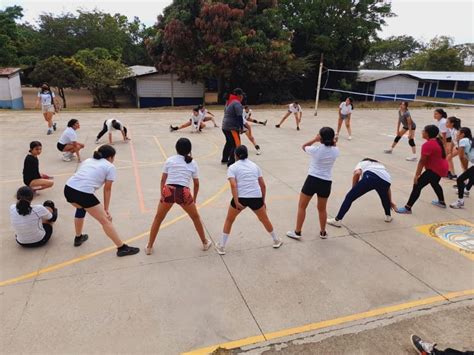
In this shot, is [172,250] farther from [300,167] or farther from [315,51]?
[315,51]

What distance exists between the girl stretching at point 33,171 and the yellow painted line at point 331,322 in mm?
4756

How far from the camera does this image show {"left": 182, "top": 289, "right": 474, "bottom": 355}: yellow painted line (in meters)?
3.15

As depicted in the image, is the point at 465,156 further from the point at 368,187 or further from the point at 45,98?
the point at 45,98

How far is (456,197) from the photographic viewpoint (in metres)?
7.04

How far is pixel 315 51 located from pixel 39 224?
2654cm

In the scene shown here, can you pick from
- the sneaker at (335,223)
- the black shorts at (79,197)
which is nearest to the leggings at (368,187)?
the sneaker at (335,223)

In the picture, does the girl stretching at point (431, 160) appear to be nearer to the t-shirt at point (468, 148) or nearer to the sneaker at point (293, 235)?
A: the t-shirt at point (468, 148)

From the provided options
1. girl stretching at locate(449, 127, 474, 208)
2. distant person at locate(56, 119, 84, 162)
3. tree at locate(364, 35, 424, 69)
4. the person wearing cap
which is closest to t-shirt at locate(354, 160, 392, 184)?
girl stretching at locate(449, 127, 474, 208)

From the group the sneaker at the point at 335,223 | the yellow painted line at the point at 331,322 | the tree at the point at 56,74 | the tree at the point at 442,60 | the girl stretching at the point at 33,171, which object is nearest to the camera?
the yellow painted line at the point at 331,322

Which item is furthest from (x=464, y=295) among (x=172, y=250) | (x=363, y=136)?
(x=363, y=136)

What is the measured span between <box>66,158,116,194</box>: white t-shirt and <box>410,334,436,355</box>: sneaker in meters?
3.66

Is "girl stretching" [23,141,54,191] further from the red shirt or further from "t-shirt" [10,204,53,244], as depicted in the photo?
the red shirt

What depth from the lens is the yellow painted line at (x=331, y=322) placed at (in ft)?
10.3

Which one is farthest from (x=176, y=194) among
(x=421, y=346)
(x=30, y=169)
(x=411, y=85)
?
(x=411, y=85)
